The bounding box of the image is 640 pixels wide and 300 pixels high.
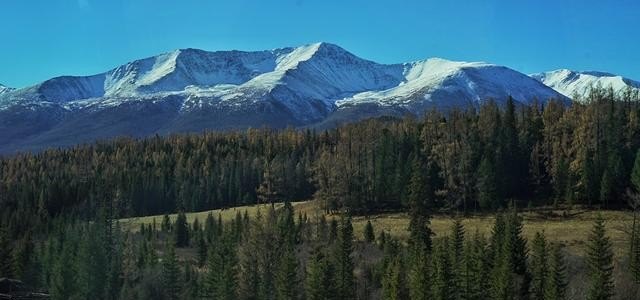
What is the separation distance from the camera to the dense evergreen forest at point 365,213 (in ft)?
235

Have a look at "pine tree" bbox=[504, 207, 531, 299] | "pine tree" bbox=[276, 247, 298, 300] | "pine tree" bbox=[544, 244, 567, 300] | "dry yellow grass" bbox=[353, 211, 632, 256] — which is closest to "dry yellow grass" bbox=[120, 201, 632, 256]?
"dry yellow grass" bbox=[353, 211, 632, 256]

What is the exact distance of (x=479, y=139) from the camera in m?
139

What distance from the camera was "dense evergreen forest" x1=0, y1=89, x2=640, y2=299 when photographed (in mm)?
71625

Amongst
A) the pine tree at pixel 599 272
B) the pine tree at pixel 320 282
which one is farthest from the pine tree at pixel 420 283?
the pine tree at pixel 599 272

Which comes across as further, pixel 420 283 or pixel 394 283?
pixel 394 283

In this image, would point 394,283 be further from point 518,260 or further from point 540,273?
point 518,260

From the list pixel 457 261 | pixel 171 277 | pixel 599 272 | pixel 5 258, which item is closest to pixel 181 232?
pixel 5 258

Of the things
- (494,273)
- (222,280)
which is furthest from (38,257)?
(494,273)

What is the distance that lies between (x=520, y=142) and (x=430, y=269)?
76356mm

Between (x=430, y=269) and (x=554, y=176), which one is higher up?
(x=554, y=176)

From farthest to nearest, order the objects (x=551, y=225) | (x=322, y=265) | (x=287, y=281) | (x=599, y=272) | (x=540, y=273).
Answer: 1. (x=551, y=225)
2. (x=287, y=281)
3. (x=322, y=265)
4. (x=540, y=273)
5. (x=599, y=272)

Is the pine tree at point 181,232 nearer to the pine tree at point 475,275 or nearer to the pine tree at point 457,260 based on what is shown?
the pine tree at point 457,260

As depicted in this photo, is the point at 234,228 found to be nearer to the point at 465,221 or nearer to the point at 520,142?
the point at 465,221

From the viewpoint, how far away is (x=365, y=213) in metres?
132
